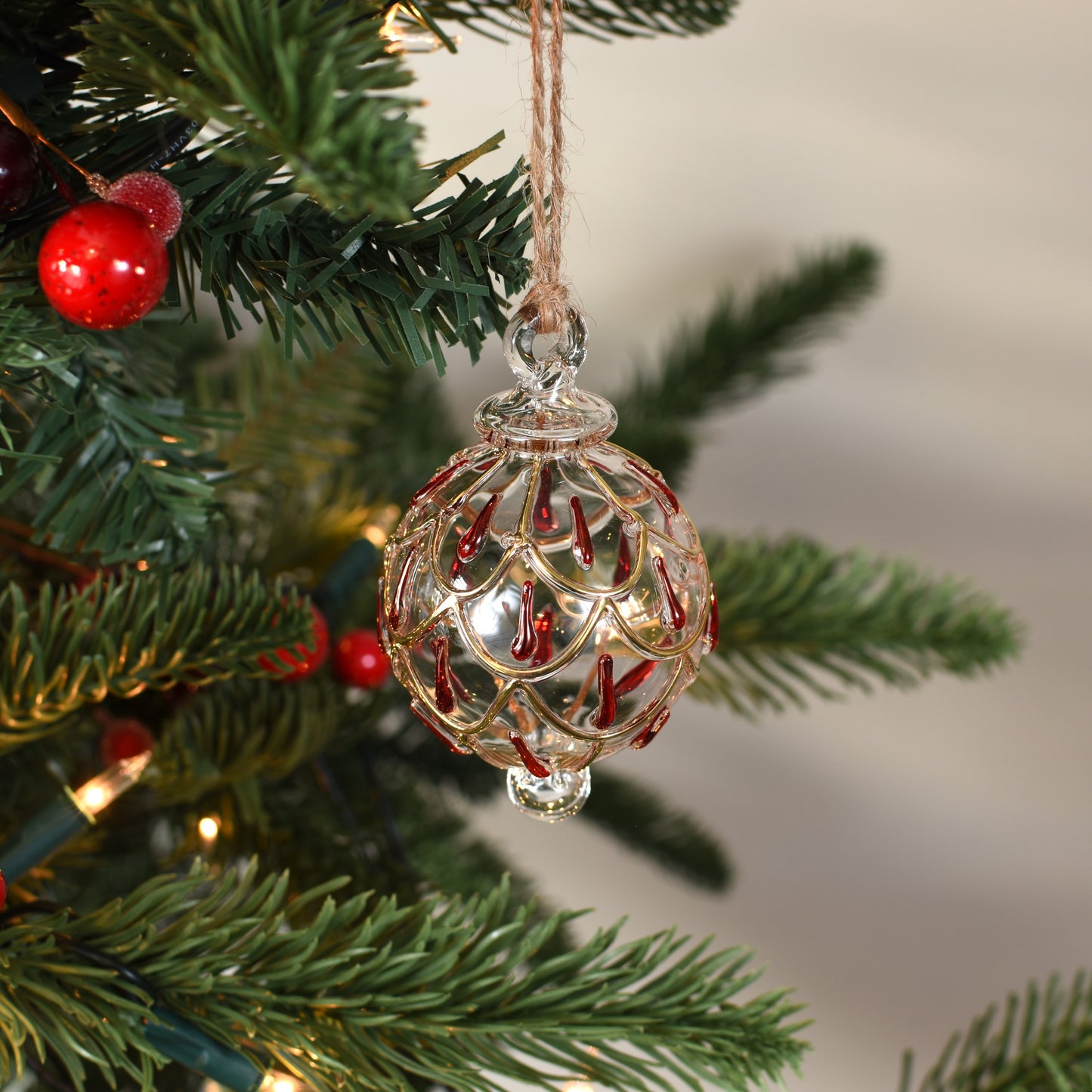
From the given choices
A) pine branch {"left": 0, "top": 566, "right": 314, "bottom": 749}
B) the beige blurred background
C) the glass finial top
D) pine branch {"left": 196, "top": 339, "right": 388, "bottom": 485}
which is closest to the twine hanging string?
the glass finial top

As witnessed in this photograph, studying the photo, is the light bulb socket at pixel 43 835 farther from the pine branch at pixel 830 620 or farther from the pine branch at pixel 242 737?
the pine branch at pixel 830 620

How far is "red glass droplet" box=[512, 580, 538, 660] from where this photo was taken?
9.3 inches

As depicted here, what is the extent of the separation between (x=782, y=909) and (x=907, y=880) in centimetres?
9

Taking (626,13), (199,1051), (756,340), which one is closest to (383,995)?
(199,1051)

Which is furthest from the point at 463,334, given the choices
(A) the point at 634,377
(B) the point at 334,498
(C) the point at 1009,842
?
(C) the point at 1009,842

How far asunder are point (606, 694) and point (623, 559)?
0.10ft

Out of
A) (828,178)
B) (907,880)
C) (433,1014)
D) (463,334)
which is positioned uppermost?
(828,178)

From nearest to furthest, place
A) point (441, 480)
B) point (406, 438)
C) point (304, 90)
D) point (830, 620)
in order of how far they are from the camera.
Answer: point (304, 90) → point (441, 480) → point (830, 620) → point (406, 438)

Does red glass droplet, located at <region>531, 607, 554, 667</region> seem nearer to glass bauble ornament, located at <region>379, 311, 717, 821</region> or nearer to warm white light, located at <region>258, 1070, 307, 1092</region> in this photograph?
glass bauble ornament, located at <region>379, 311, 717, 821</region>

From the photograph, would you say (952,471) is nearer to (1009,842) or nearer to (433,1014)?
(1009,842)

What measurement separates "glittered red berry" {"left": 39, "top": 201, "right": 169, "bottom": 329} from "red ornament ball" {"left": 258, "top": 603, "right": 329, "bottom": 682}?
0.38 feet

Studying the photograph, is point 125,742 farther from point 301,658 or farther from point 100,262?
point 100,262

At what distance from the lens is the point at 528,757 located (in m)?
0.25

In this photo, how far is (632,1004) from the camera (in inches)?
10.3
